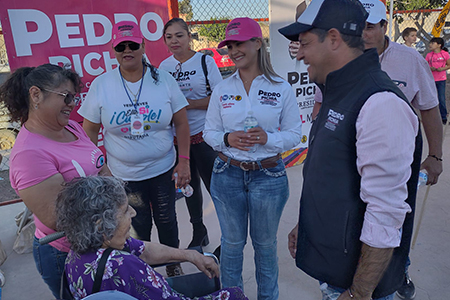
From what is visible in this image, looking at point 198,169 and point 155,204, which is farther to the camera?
point 198,169

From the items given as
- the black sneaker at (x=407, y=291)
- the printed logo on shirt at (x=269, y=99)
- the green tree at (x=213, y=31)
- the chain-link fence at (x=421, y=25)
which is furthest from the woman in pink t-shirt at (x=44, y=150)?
the chain-link fence at (x=421, y=25)

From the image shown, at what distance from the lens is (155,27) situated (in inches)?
→ 147

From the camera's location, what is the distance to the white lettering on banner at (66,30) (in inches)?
121

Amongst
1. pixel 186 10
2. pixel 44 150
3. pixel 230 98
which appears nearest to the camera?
pixel 44 150

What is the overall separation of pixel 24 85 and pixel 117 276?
1129mm

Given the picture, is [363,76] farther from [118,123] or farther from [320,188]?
[118,123]

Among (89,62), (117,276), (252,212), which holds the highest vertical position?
(89,62)

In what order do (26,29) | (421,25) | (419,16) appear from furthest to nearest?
(419,16) → (421,25) → (26,29)

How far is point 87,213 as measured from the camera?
1.40 m

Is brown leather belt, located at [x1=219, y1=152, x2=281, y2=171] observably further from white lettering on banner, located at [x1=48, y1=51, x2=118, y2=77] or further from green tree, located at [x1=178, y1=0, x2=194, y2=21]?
green tree, located at [x1=178, y1=0, x2=194, y2=21]

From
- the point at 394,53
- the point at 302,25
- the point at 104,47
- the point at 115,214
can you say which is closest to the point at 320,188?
the point at 302,25

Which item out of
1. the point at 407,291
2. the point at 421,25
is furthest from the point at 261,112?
the point at 421,25

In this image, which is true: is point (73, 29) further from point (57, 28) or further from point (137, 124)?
point (137, 124)

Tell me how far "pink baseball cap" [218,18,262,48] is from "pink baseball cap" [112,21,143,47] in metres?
0.71
